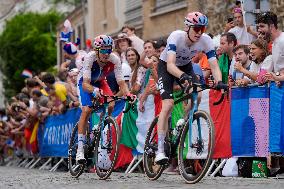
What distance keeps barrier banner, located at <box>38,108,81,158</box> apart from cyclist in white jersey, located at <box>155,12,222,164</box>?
7.00 metres

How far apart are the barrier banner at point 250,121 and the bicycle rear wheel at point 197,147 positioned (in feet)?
5.42

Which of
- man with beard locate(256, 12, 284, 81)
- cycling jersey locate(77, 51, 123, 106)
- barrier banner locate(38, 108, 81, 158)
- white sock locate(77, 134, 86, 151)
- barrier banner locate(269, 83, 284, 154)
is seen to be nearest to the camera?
barrier banner locate(269, 83, 284, 154)

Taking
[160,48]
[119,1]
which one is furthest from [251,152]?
[119,1]

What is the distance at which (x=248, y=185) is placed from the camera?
35.1 feet

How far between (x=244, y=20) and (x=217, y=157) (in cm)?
280

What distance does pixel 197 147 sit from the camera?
11.1 metres

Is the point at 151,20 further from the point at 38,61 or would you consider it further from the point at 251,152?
the point at 38,61

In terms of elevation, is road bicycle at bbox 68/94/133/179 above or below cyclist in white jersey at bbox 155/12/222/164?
below

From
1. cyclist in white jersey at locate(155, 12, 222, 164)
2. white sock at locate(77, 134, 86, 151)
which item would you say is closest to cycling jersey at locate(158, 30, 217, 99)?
cyclist in white jersey at locate(155, 12, 222, 164)

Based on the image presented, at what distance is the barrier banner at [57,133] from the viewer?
64.5 ft

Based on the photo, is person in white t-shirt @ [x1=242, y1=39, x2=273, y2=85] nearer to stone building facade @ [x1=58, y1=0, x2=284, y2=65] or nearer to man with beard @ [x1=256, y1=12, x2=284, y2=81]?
man with beard @ [x1=256, y1=12, x2=284, y2=81]

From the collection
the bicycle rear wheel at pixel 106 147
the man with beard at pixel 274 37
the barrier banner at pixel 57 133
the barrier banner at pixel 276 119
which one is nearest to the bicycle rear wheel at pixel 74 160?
the bicycle rear wheel at pixel 106 147

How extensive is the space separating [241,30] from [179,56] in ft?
15.1

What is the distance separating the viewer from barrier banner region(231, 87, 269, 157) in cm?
1275
